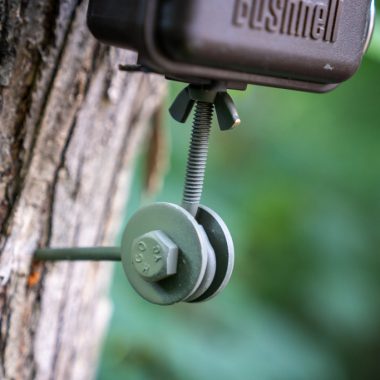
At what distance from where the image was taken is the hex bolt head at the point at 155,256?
0.72m

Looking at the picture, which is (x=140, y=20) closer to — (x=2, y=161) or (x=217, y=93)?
(x=217, y=93)

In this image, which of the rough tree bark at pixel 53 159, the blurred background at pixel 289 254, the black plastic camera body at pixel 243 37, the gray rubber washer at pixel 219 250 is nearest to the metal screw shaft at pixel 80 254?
the rough tree bark at pixel 53 159

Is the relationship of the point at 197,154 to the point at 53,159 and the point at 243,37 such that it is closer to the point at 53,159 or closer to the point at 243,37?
the point at 243,37

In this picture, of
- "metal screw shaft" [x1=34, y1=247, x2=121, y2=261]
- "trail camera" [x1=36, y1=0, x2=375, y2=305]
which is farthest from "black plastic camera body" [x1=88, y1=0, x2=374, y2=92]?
"metal screw shaft" [x1=34, y1=247, x2=121, y2=261]

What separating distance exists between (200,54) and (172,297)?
0.86 feet

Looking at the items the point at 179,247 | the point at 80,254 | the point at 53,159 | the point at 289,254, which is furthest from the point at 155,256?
the point at 289,254

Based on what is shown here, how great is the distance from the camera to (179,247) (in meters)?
0.73

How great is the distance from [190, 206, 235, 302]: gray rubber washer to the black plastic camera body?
0.15 metres

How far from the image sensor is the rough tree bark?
885 mm

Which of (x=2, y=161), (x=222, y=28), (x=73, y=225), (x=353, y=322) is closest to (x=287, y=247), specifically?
(x=353, y=322)

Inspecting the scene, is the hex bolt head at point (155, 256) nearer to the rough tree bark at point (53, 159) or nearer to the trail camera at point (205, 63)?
the trail camera at point (205, 63)

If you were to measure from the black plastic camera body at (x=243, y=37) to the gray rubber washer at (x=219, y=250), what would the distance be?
0.15 meters

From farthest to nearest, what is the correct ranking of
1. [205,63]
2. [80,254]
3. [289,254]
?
[289,254] < [80,254] < [205,63]

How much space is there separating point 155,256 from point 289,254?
1749mm
